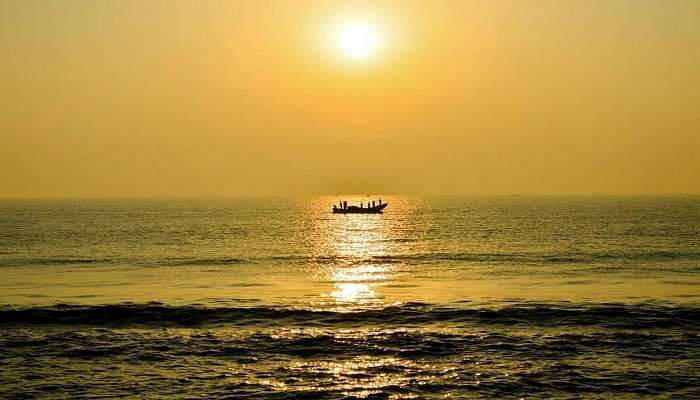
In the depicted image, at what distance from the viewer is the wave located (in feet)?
110

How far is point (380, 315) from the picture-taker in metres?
35.2

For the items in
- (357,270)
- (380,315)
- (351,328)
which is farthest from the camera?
(357,270)

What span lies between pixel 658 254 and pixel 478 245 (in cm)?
2170

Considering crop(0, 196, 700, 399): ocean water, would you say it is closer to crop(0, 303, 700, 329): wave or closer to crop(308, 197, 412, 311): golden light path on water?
crop(0, 303, 700, 329): wave

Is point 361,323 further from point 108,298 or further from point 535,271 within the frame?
point 535,271

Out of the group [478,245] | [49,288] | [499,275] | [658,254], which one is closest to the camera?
[49,288]

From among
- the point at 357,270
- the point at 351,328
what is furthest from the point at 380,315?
the point at 357,270

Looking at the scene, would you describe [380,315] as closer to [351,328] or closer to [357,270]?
[351,328]

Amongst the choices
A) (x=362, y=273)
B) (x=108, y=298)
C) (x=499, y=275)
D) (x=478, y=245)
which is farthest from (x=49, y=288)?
(x=478, y=245)

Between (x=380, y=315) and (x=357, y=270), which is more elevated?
(x=380, y=315)

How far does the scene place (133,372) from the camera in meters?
24.0

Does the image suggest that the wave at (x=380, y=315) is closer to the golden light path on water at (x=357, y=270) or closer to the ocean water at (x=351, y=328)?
the ocean water at (x=351, y=328)

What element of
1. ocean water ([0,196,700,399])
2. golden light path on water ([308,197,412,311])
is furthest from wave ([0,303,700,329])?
golden light path on water ([308,197,412,311])

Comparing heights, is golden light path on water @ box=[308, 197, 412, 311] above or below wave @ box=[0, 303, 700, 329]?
below
